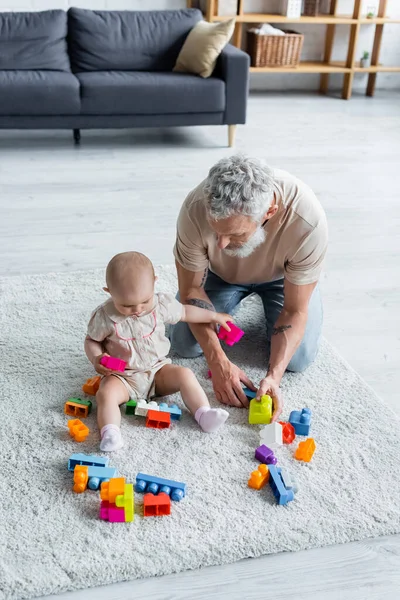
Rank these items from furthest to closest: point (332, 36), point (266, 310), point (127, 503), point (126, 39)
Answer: point (332, 36), point (126, 39), point (266, 310), point (127, 503)

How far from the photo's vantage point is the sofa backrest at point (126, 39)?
15.0 ft

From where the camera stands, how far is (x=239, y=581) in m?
1.56

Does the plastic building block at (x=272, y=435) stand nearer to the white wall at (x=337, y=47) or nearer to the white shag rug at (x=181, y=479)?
the white shag rug at (x=181, y=479)

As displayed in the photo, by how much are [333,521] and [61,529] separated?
2.21ft

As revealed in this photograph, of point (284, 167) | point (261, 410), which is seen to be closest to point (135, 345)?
point (261, 410)

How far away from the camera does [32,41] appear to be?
14.7 ft

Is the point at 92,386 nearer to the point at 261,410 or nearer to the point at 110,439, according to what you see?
the point at 110,439

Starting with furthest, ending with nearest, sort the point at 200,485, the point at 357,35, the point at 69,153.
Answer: the point at 357,35, the point at 69,153, the point at 200,485

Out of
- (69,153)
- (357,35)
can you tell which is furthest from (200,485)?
(357,35)

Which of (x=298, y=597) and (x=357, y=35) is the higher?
(x=357, y=35)

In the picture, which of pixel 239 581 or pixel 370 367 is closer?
pixel 239 581

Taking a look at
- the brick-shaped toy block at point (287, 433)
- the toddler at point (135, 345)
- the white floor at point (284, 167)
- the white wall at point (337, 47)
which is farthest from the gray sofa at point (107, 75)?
the brick-shaped toy block at point (287, 433)

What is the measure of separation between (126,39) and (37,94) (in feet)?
2.73

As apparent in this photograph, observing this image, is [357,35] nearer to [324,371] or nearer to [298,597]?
[324,371]
